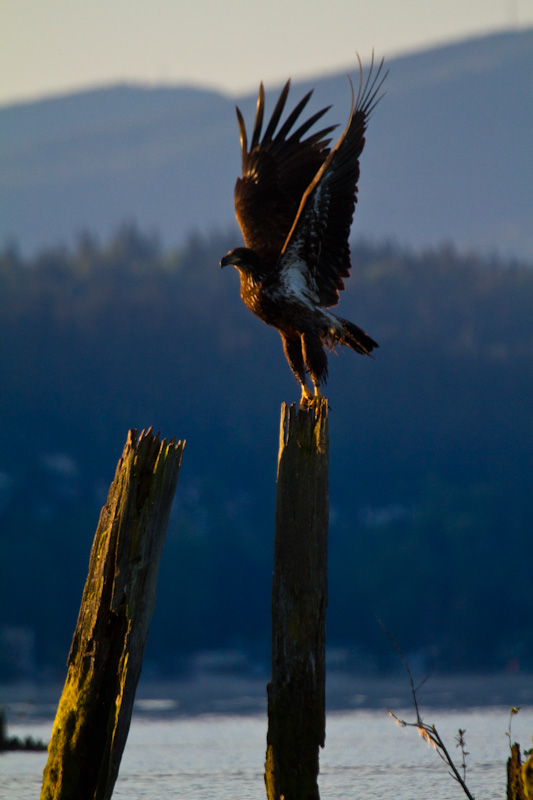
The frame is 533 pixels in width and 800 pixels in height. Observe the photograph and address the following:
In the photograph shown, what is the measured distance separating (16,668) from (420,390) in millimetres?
31263

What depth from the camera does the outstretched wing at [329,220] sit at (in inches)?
373

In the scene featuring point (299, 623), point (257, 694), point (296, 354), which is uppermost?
point (257, 694)

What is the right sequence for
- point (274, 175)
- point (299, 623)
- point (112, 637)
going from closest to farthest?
point (299, 623), point (112, 637), point (274, 175)

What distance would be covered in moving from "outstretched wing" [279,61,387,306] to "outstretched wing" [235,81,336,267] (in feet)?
2.74

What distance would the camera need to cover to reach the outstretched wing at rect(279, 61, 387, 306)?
9.48 m

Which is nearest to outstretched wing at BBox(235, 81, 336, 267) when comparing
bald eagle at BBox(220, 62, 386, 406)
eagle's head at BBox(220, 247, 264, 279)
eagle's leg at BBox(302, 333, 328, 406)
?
bald eagle at BBox(220, 62, 386, 406)

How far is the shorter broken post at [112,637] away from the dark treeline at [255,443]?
3751 cm

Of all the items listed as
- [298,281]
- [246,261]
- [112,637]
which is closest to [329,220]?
[298,281]

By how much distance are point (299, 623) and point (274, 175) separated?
4798 mm

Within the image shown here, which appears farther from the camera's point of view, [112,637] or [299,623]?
[112,637]

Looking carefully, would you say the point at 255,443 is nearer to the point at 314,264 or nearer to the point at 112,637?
Answer: the point at 314,264

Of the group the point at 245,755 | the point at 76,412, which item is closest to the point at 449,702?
the point at 245,755

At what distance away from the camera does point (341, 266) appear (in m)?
10.1

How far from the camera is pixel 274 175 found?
36.3 feet
